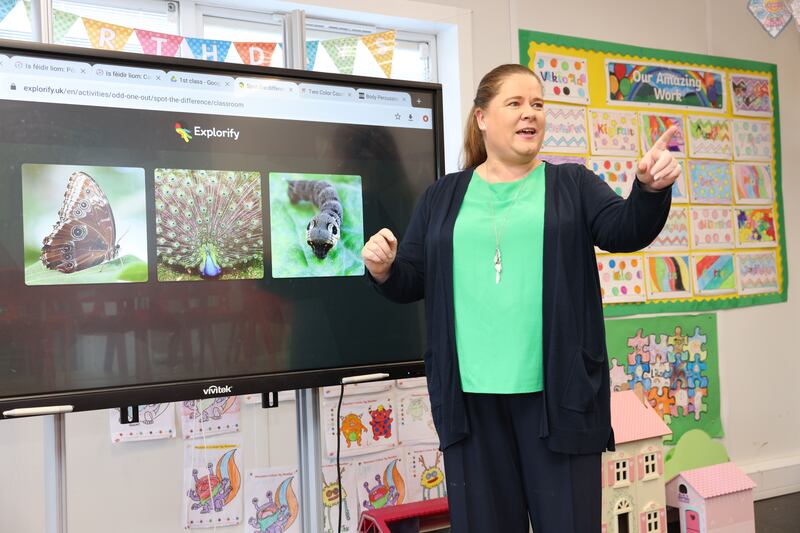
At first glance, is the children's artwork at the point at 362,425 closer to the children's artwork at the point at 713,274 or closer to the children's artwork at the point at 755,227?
the children's artwork at the point at 713,274

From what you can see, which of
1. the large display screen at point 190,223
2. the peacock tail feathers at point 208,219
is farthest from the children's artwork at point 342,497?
the peacock tail feathers at point 208,219

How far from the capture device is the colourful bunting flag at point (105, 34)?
1878 millimetres

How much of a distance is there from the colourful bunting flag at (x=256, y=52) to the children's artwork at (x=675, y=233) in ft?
6.17

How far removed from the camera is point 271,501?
7.89 ft

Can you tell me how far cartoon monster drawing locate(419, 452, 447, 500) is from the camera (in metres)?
2.70

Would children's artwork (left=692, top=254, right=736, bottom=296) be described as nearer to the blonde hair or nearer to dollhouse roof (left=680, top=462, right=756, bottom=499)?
dollhouse roof (left=680, top=462, right=756, bottom=499)

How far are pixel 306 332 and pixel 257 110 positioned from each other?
23.5 inches

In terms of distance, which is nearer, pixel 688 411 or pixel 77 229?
pixel 77 229

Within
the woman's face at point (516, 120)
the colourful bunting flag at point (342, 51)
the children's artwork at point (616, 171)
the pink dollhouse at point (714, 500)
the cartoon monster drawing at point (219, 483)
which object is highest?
the colourful bunting flag at point (342, 51)

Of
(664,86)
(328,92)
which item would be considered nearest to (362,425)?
(328,92)

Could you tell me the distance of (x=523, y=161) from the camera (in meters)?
1.48

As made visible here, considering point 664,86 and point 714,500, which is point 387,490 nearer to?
point 714,500

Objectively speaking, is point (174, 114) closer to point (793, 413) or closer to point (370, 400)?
point (370, 400)

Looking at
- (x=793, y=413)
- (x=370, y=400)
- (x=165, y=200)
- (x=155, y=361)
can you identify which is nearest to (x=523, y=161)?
(x=165, y=200)
